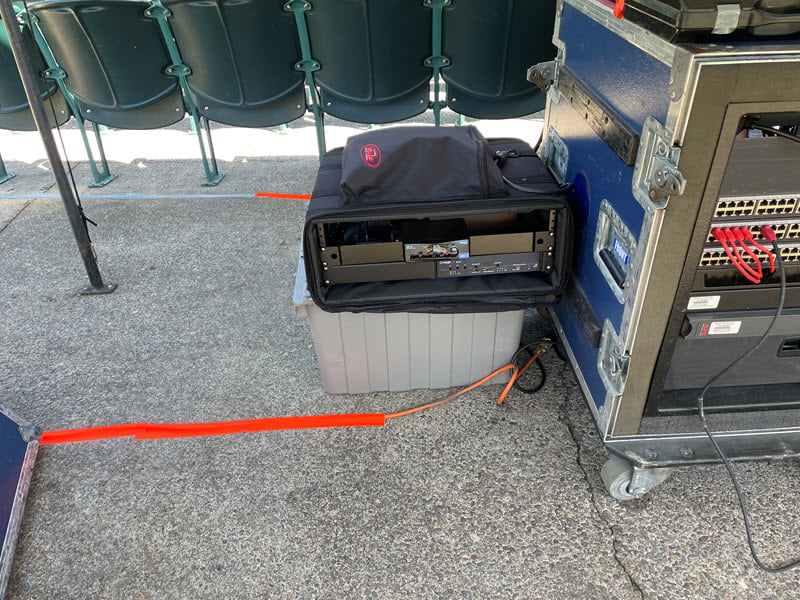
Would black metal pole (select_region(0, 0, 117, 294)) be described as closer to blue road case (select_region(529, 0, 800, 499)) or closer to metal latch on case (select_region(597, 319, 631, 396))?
blue road case (select_region(529, 0, 800, 499))

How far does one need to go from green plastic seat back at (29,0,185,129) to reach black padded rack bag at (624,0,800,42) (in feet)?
10.1

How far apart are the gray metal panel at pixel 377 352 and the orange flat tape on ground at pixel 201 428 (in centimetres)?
13

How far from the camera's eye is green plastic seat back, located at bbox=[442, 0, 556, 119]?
3156 mm

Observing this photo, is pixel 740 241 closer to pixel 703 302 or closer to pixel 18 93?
pixel 703 302

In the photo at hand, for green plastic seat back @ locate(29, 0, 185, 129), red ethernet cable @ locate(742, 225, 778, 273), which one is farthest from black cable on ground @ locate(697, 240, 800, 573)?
green plastic seat back @ locate(29, 0, 185, 129)

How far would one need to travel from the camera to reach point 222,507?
5.92 feet

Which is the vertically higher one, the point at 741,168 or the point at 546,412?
the point at 741,168

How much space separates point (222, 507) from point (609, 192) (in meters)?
1.47

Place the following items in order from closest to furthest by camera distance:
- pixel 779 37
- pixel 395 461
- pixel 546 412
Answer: pixel 779 37
pixel 395 461
pixel 546 412

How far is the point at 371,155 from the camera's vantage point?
184 centimetres

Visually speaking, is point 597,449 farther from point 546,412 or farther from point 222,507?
point 222,507

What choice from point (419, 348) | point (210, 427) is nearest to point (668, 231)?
point (419, 348)

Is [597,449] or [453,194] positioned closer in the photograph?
[453,194]

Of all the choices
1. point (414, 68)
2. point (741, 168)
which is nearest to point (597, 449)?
point (741, 168)
